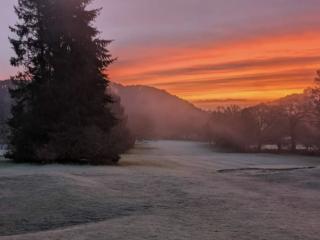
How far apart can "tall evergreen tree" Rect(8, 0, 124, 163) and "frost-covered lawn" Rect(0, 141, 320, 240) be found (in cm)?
1129

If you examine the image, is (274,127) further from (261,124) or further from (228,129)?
(228,129)

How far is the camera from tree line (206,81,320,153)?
64500 millimetres

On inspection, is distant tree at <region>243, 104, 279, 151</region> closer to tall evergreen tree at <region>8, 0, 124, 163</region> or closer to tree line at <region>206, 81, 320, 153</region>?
tree line at <region>206, 81, 320, 153</region>

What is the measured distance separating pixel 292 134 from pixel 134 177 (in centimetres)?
4941

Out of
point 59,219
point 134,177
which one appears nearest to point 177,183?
point 134,177

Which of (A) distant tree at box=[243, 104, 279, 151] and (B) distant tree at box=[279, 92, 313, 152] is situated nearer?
(B) distant tree at box=[279, 92, 313, 152]

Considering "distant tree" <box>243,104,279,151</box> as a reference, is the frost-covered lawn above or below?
below

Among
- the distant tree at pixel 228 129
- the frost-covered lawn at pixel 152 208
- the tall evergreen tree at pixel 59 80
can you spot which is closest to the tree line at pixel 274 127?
the distant tree at pixel 228 129

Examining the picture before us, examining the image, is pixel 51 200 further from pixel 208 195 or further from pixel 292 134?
pixel 292 134

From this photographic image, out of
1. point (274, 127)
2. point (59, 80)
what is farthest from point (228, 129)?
point (59, 80)

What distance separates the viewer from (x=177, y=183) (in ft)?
62.8

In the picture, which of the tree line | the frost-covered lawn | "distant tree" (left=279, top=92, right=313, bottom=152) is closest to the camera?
the frost-covered lawn

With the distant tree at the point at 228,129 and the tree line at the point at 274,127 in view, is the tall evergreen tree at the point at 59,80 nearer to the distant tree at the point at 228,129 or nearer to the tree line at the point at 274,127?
the tree line at the point at 274,127

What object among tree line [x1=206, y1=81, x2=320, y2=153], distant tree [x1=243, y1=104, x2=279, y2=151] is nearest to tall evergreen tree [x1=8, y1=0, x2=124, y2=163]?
tree line [x1=206, y1=81, x2=320, y2=153]
